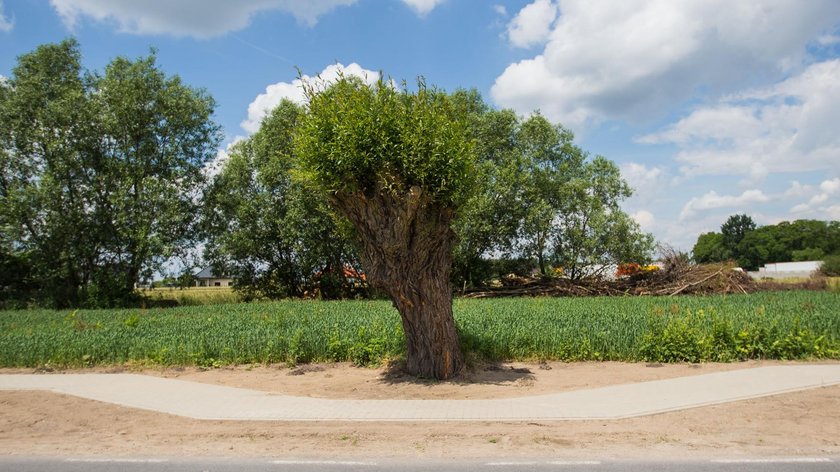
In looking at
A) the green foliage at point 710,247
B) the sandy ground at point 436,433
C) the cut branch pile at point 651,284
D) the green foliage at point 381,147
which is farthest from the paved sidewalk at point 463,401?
the green foliage at point 710,247

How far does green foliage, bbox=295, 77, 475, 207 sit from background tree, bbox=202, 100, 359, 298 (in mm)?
19746

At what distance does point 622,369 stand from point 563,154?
27125 mm

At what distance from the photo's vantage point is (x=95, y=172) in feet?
93.2

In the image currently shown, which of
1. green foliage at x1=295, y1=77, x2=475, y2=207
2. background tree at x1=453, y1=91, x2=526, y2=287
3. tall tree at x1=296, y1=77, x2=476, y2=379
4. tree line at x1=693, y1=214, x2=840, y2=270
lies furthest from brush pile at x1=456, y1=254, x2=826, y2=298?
tree line at x1=693, y1=214, x2=840, y2=270

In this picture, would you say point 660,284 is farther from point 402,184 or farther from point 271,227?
point 402,184

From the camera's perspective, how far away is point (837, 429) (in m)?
6.67

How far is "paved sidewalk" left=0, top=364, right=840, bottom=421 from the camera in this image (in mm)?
7422

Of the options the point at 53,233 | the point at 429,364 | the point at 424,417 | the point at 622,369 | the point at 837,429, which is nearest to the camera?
the point at 837,429

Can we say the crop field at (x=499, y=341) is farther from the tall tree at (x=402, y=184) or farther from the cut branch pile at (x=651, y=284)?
the cut branch pile at (x=651, y=284)

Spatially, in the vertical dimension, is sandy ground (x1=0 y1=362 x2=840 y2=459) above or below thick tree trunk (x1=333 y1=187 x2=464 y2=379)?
below

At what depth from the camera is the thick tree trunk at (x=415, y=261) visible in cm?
923

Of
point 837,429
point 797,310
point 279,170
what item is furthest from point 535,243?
point 837,429

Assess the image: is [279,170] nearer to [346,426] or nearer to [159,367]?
[159,367]

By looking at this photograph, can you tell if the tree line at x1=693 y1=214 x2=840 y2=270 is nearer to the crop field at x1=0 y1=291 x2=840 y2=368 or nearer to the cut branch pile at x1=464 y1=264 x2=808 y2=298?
the cut branch pile at x1=464 y1=264 x2=808 y2=298
